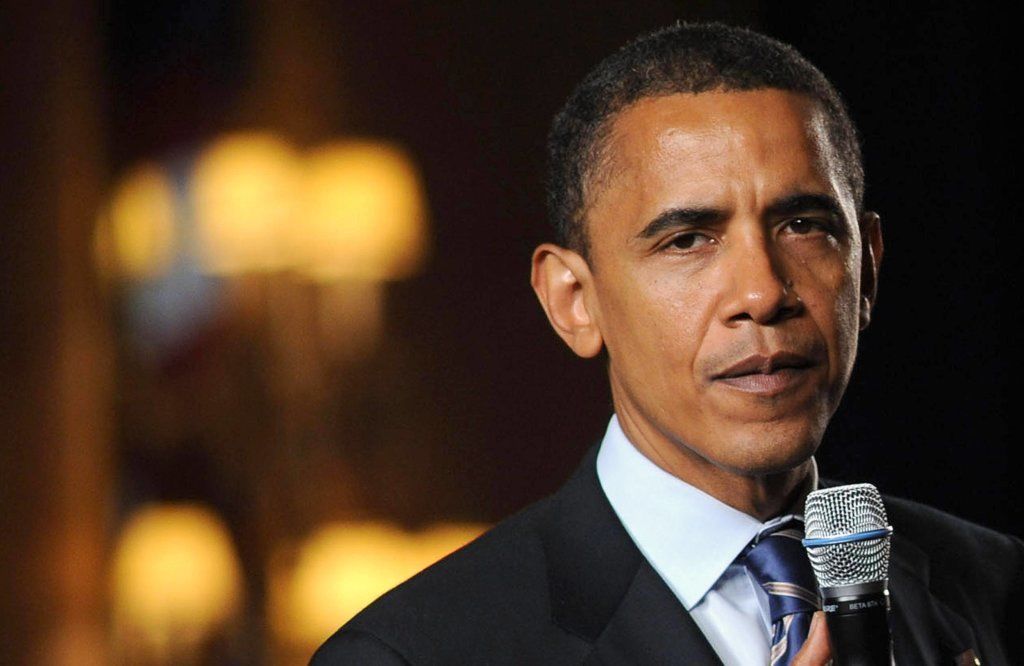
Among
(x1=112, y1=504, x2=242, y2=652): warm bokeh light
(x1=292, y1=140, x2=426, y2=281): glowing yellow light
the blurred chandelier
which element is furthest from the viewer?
(x1=292, y1=140, x2=426, y2=281): glowing yellow light

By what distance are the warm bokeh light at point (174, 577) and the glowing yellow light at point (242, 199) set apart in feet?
2.26

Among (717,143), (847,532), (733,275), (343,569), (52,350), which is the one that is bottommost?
(343,569)

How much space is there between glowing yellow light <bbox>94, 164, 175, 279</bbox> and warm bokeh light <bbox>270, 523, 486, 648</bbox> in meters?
0.87

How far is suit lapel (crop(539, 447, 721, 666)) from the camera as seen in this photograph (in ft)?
5.38

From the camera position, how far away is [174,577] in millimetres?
3916

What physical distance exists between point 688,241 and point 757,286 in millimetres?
118

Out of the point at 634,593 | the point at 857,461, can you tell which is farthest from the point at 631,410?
the point at 857,461

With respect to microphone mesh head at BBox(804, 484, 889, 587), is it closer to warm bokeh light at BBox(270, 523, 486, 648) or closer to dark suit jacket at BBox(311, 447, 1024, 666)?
dark suit jacket at BBox(311, 447, 1024, 666)

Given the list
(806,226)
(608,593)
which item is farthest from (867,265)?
(608,593)

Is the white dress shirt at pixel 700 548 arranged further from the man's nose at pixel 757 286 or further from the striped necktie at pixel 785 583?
the man's nose at pixel 757 286

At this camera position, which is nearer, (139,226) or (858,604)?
(858,604)

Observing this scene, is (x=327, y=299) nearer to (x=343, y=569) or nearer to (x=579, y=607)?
(x=343, y=569)

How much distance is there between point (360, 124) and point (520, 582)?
2544 mm

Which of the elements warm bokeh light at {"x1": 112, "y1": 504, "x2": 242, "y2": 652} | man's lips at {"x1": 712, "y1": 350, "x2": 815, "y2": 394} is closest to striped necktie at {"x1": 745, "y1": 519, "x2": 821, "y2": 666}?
man's lips at {"x1": 712, "y1": 350, "x2": 815, "y2": 394}
